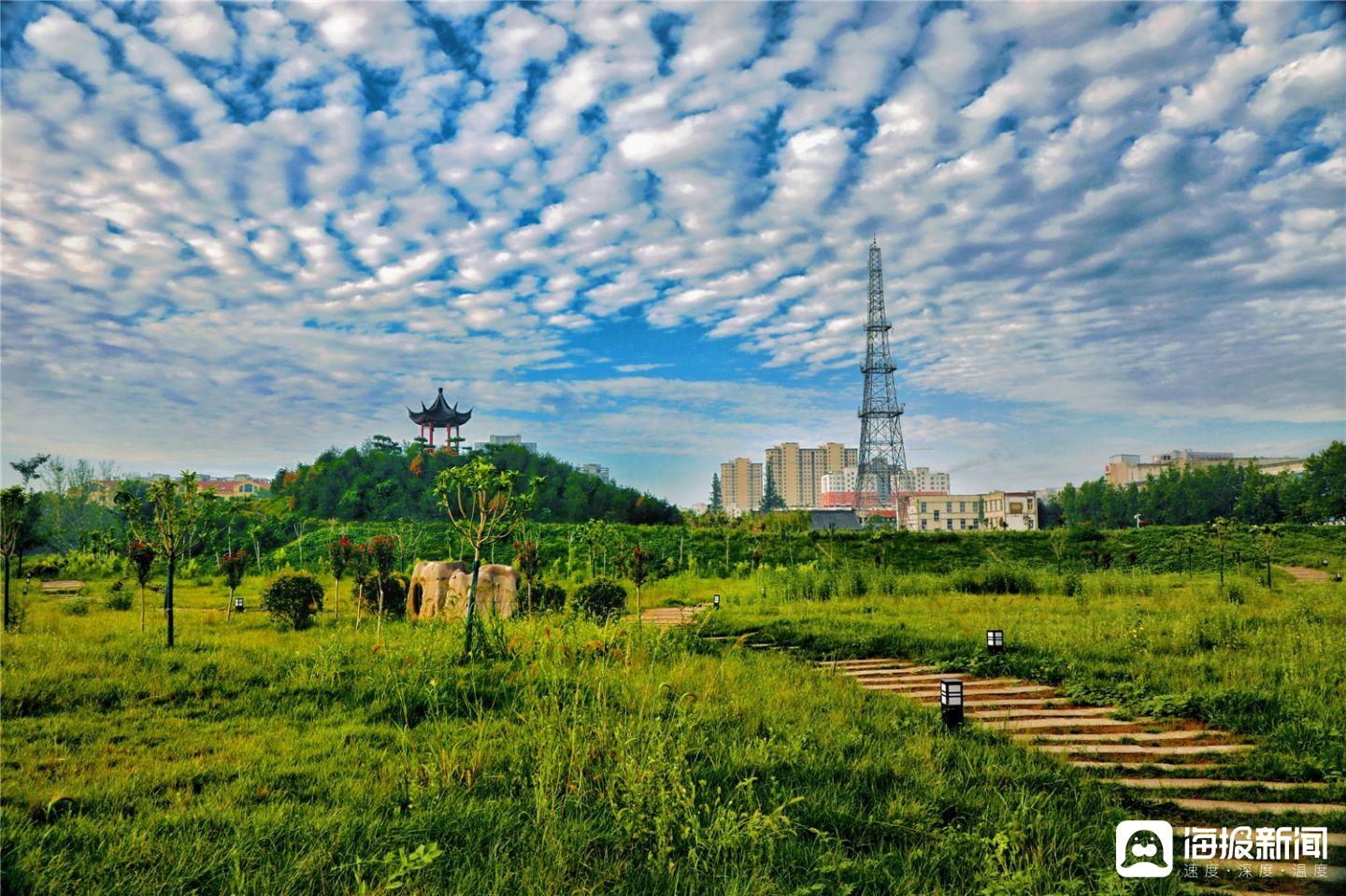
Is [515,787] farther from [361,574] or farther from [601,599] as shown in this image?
[361,574]

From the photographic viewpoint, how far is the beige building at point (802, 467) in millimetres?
143125

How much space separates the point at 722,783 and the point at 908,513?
71.7m

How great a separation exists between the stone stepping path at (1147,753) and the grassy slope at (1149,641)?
26cm

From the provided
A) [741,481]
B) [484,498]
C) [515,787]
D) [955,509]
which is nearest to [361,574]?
[484,498]

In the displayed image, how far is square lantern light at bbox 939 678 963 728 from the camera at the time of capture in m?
4.70

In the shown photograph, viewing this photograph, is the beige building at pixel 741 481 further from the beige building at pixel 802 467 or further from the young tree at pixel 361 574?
the young tree at pixel 361 574

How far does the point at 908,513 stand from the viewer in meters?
71.1

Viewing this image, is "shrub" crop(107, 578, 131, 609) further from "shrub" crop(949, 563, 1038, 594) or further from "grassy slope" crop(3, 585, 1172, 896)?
"shrub" crop(949, 563, 1038, 594)

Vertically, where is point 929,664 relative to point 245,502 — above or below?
below

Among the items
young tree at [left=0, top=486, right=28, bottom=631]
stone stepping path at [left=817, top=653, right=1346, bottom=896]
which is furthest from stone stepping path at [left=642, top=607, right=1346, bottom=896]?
young tree at [left=0, top=486, right=28, bottom=631]

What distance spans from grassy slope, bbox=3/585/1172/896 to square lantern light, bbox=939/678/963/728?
115 millimetres

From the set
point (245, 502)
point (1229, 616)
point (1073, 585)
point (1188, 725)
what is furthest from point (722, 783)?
point (1073, 585)

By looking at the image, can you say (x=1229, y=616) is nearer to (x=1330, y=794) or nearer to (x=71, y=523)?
(x=1330, y=794)

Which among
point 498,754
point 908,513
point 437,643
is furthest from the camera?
point 908,513
